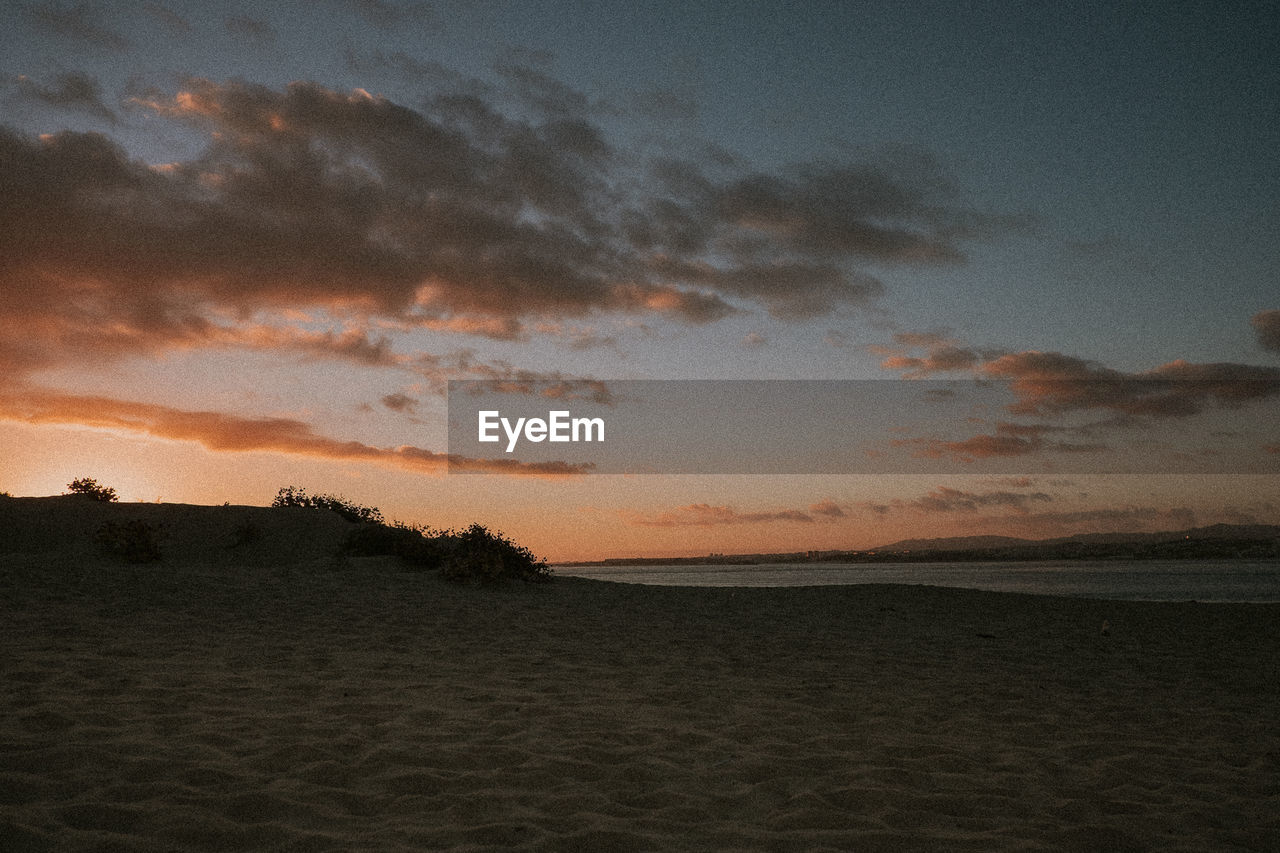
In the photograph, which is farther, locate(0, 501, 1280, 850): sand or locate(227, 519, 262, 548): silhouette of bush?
locate(227, 519, 262, 548): silhouette of bush

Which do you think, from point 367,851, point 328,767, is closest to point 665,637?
point 328,767

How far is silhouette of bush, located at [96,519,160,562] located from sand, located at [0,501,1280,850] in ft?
13.0

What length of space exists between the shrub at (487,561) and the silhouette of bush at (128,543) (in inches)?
228

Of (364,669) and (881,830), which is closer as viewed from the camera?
(881,830)

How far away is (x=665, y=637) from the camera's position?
1100 cm

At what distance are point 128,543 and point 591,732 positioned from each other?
14027 millimetres

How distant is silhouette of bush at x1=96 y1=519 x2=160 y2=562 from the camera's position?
1546 cm

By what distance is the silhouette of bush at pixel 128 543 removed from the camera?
1546cm

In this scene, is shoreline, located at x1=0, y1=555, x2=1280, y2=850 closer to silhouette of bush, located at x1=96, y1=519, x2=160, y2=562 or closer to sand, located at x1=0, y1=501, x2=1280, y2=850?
sand, located at x1=0, y1=501, x2=1280, y2=850

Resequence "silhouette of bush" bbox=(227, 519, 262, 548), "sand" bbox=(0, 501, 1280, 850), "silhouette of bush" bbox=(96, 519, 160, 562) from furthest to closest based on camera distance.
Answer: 1. "silhouette of bush" bbox=(227, 519, 262, 548)
2. "silhouette of bush" bbox=(96, 519, 160, 562)
3. "sand" bbox=(0, 501, 1280, 850)

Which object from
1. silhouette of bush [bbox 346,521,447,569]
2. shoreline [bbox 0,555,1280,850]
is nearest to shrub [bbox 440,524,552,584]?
silhouette of bush [bbox 346,521,447,569]

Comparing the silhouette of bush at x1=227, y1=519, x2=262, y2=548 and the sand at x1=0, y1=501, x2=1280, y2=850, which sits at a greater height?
the silhouette of bush at x1=227, y1=519, x2=262, y2=548

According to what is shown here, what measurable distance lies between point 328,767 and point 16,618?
6940 millimetres

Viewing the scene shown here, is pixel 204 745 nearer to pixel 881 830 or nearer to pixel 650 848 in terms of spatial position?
pixel 650 848
